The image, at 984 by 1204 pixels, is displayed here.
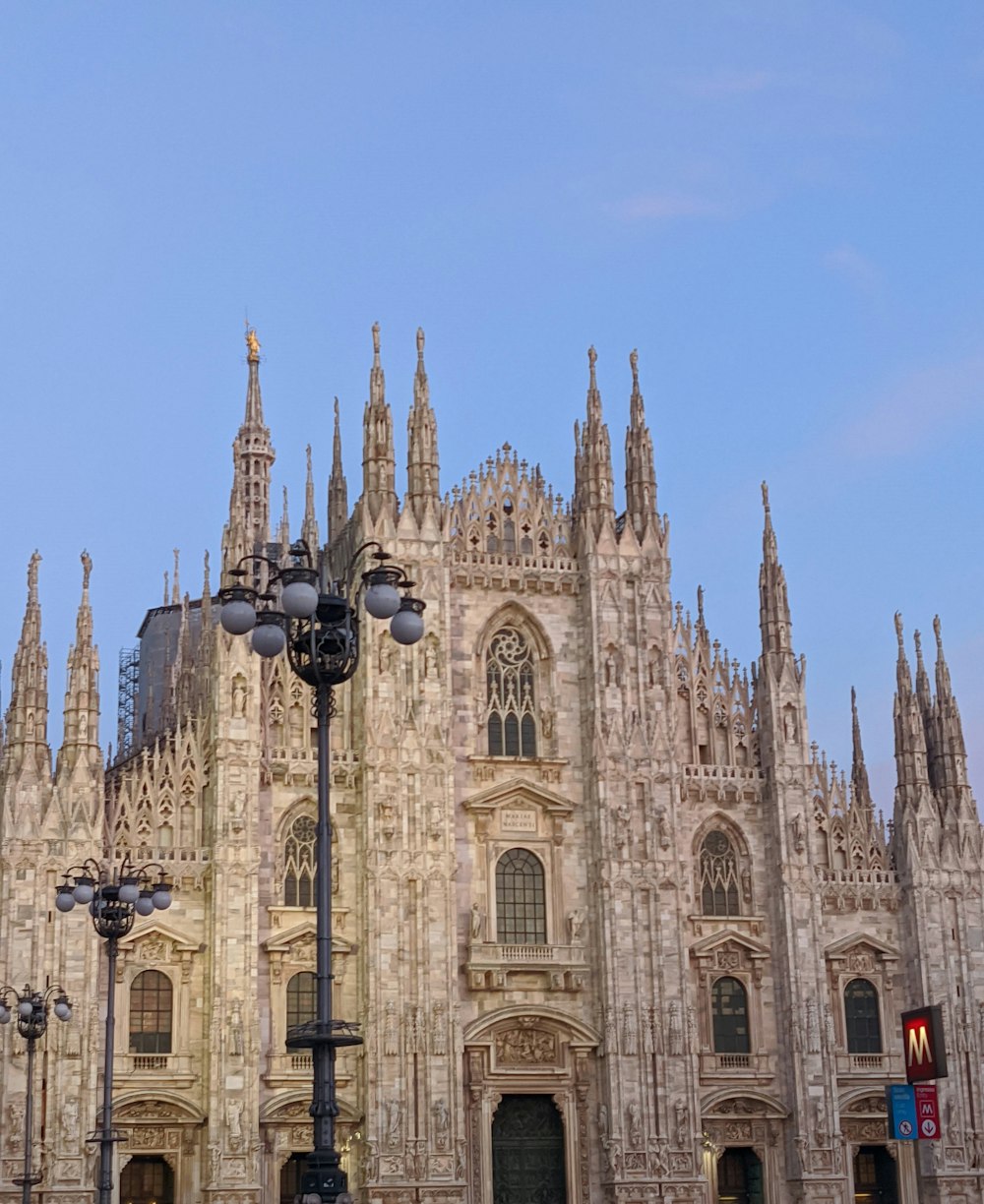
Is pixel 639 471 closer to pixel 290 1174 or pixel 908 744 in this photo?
pixel 908 744

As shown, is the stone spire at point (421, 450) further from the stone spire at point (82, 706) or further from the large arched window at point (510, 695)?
the stone spire at point (82, 706)

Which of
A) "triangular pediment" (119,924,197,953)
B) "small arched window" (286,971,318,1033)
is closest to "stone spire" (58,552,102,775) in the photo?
"triangular pediment" (119,924,197,953)

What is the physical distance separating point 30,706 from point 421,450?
12.4 metres

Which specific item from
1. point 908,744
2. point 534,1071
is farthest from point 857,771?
point 534,1071

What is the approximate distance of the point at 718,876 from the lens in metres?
48.0

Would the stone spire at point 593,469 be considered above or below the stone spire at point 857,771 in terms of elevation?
above

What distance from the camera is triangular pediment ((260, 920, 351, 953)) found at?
43094 mm

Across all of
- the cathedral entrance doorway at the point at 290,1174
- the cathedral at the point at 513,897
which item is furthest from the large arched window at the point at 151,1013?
the cathedral entrance doorway at the point at 290,1174

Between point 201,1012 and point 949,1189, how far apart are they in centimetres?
1979

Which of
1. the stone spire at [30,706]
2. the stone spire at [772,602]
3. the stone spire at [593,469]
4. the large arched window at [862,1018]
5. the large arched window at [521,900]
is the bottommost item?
the large arched window at [862,1018]

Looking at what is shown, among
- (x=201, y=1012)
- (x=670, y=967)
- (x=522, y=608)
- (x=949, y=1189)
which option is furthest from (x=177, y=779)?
(x=949, y=1189)

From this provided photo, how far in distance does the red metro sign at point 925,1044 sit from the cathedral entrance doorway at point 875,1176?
1098 centimetres

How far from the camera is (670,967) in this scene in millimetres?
45656

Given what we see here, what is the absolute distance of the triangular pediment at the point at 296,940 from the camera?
43.1 meters
